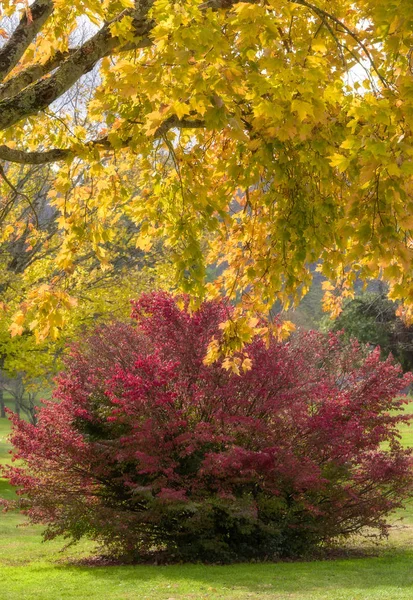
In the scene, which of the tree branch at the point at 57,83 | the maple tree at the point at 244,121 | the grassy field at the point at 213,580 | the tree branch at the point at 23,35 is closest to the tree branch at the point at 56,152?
the maple tree at the point at 244,121

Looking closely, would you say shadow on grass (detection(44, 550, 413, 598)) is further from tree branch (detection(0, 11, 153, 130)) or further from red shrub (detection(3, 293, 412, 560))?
tree branch (detection(0, 11, 153, 130))

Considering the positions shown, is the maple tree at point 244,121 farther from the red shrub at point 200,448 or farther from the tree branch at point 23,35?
the red shrub at point 200,448

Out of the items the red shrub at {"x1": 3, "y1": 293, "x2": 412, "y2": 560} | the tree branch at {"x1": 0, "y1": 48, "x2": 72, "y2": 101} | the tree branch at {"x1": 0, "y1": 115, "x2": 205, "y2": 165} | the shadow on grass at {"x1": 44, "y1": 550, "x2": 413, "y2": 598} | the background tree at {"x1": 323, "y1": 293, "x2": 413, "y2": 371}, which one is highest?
the background tree at {"x1": 323, "y1": 293, "x2": 413, "y2": 371}

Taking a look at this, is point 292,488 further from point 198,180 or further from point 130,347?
point 198,180

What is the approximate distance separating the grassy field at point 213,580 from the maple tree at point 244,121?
2.98 meters

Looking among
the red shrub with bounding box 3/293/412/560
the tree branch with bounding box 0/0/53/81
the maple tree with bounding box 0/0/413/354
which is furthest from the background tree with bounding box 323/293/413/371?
the tree branch with bounding box 0/0/53/81

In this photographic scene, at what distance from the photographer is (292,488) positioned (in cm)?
1079

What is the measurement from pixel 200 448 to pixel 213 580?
1896 millimetres

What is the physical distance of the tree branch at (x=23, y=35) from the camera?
5699mm

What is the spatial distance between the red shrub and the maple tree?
2.55 metres

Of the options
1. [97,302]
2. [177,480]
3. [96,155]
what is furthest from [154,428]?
[97,302]

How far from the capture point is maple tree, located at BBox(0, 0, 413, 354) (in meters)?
4.71

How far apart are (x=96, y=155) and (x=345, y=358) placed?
7.18m

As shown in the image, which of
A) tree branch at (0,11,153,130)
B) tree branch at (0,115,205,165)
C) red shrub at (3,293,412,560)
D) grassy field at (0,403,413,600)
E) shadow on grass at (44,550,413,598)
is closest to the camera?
tree branch at (0,11,153,130)
